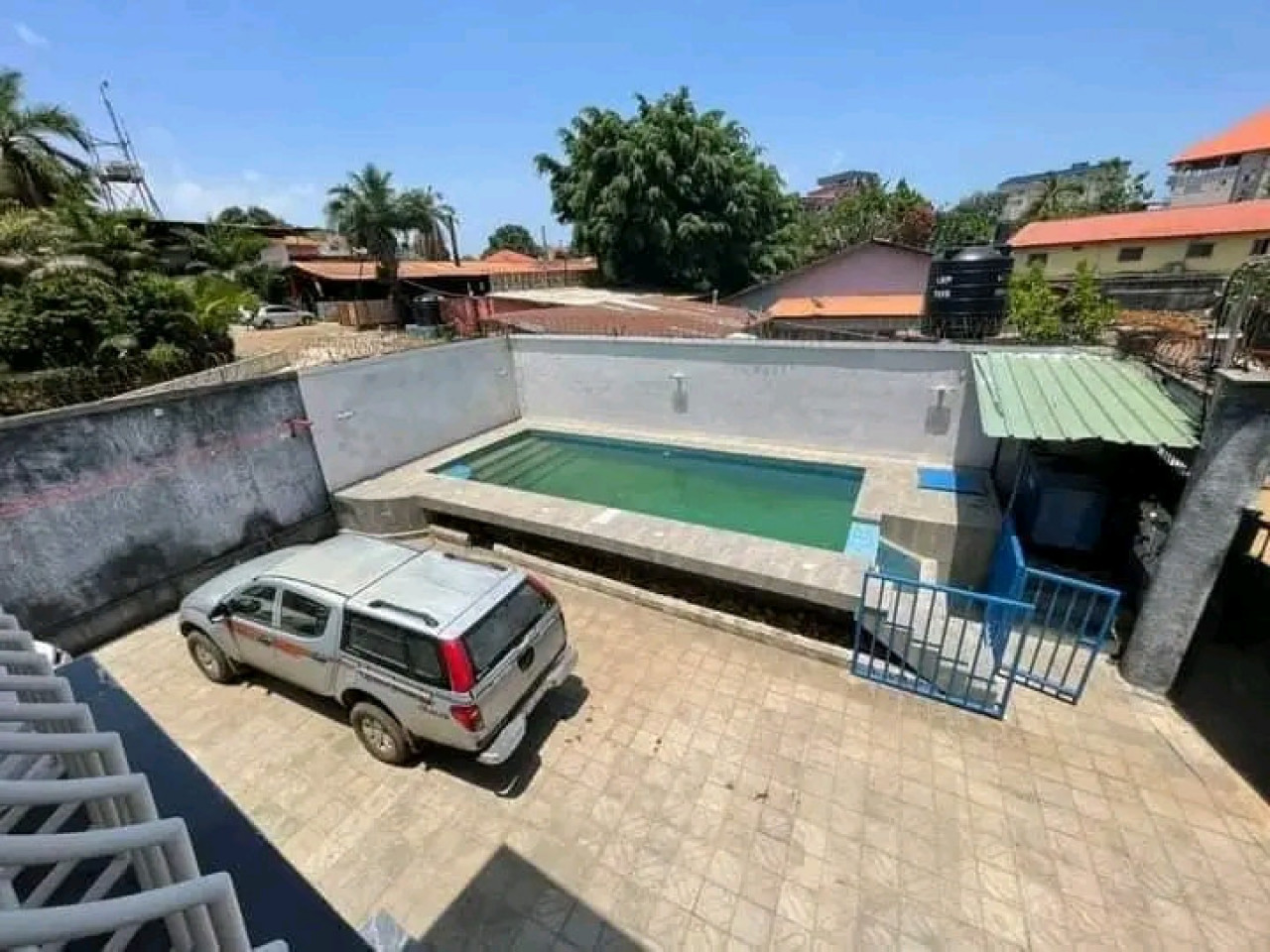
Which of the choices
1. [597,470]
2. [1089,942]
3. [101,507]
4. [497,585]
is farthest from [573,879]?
[597,470]

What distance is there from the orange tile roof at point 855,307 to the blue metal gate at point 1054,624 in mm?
13522

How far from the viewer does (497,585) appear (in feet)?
16.0

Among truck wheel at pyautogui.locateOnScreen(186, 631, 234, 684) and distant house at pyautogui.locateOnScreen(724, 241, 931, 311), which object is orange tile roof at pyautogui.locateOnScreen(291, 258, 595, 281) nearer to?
distant house at pyautogui.locateOnScreen(724, 241, 931, 311)

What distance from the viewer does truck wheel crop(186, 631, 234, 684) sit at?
595 cm

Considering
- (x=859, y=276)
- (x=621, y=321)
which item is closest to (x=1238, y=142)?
(x=859, y=276)

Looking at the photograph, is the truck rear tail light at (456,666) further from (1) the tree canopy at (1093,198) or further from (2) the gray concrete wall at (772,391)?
(1) the tree canopy at (1093,198)

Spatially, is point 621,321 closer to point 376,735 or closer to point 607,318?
Answer: point 607,318

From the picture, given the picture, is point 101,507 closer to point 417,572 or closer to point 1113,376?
point 417,572

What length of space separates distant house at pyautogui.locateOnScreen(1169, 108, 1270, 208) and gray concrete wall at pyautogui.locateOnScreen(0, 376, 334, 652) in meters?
57.8

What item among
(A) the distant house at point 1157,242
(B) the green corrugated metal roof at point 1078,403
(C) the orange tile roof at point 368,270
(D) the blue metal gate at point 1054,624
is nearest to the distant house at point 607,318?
(B) the green corrugated metal roof at point 1078,403

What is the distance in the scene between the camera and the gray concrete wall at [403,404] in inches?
387

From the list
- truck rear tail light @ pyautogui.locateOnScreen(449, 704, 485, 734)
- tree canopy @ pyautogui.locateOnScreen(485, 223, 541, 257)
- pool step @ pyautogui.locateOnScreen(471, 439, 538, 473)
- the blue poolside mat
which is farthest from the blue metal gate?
tree canopy @ pyautogui.locateOnScreen(485, 223, 541, 257)

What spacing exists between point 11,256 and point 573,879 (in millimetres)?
18312

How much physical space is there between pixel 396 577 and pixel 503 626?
3.89ft
